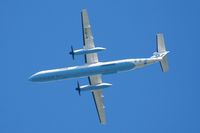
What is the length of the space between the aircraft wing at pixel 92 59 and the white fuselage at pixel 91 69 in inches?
68.3

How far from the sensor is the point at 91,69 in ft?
243

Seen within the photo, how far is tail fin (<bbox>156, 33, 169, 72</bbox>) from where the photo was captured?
74938mm

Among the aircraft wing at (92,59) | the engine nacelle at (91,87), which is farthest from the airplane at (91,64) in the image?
the engine nacelle at (91,87)

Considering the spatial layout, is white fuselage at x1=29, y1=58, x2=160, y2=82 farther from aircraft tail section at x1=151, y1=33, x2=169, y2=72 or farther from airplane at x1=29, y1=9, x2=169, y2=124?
aircraft tail section at x1=151, y1=33, x2=169, y2=72

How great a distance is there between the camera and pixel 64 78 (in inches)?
2938

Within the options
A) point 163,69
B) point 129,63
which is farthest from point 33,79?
point 163,69

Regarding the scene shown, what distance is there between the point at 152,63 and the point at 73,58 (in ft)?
37.2

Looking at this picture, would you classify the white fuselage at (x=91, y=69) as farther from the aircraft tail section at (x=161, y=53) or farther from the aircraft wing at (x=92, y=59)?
the aircraft wing at (x=92, y=59)

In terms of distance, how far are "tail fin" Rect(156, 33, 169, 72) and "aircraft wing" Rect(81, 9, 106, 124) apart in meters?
9.24

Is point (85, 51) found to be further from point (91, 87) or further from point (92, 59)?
point (91, 87)

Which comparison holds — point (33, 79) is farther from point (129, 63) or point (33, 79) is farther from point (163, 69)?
point (163, 69)

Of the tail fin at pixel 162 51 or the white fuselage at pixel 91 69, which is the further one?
the tail fin at pixel 162 51

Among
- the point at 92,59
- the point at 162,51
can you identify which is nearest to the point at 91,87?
the point at 92,59

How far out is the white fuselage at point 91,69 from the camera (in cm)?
7381
